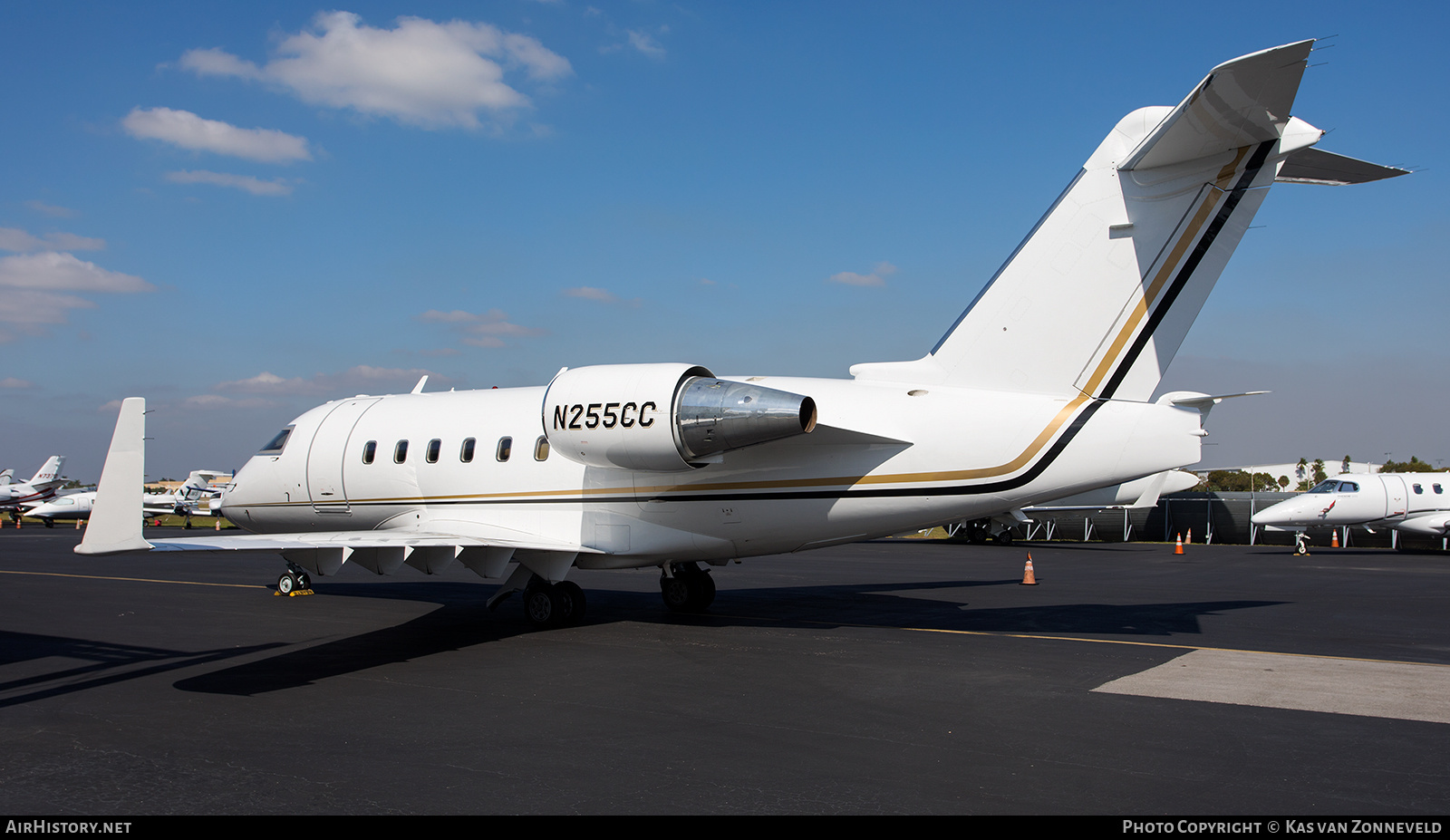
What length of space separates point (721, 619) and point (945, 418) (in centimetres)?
475

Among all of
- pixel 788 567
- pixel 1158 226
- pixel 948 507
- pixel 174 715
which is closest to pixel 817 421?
pixel 948 507

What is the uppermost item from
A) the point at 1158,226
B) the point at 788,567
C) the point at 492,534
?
the point at 1158,226

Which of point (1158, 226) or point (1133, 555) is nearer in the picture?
point (1158, 226)

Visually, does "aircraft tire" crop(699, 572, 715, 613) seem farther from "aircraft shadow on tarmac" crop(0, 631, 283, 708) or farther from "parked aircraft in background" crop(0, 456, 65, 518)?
"parked aircraft in background" crop(0, 456, 65, 518)

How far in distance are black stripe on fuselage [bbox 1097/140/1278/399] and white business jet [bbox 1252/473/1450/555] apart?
21.8 meters

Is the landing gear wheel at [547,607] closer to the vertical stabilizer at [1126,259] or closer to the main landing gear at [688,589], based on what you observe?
the main landing gear at [688,589]

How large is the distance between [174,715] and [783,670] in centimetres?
554

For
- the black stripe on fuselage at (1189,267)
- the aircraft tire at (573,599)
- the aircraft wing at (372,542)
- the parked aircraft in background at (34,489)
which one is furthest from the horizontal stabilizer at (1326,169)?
the parked aircraft in background at (34,489)

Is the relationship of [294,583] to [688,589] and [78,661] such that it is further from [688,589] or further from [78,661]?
[688,589]

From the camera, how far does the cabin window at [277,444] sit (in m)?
15.1

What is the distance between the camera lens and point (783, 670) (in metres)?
9.30

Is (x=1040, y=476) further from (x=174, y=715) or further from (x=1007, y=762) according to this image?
(x=174, y=715)

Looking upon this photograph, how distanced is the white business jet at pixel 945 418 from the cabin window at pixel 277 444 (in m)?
4.53
